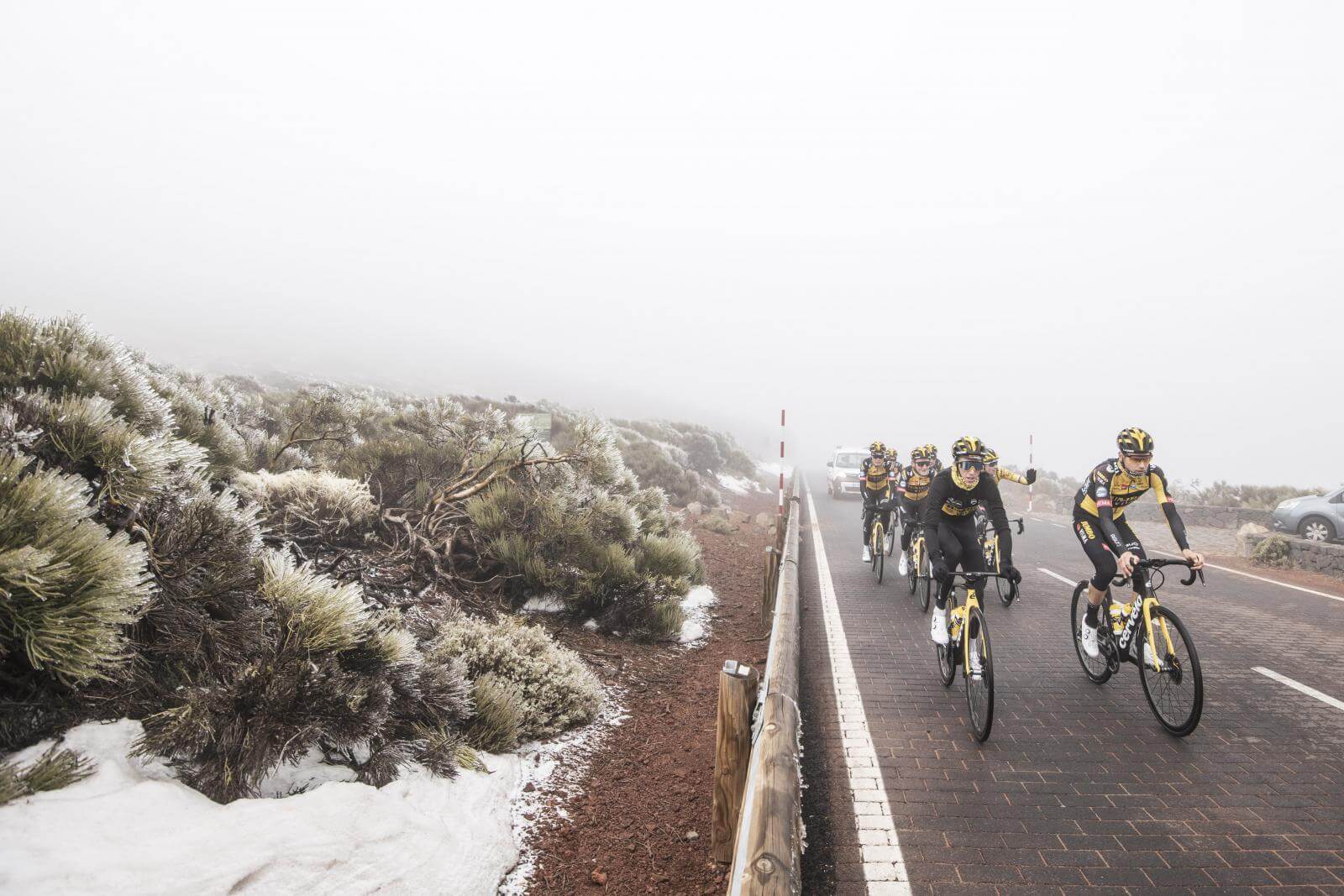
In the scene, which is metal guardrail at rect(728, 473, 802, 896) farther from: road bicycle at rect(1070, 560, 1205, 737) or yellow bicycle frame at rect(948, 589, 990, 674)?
road bicycle at rect(1070, 560, 1205, 737)

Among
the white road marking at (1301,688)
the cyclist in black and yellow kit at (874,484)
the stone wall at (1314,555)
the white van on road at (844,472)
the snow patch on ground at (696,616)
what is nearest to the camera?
the white road marking at (1301,688)

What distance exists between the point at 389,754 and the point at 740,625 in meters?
5.07

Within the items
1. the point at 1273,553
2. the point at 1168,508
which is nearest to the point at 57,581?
the point at 1168,508

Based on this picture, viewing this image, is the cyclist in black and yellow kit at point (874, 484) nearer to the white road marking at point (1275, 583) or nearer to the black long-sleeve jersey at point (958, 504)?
the black long-sleeve jersey at point (958, 504)

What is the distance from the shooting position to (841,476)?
23797 millimetres

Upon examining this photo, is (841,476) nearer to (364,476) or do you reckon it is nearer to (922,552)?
(922,552)

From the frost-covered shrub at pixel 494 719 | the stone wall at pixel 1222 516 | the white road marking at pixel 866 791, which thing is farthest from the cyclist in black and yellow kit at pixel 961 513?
the stone wall at pixel 1222 516

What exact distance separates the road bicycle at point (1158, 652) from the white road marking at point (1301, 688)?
1.09m

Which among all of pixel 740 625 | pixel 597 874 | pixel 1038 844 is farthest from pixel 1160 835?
pixel 740 625

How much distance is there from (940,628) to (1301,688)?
3.00 metres

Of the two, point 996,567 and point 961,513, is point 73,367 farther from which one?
point 996,567

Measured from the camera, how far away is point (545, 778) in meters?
3.91

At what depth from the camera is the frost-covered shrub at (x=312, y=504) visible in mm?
5523

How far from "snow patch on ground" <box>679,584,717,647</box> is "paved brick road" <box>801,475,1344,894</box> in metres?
1.30
